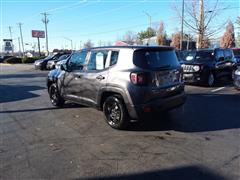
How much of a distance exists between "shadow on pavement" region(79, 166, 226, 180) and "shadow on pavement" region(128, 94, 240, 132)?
6.27ft

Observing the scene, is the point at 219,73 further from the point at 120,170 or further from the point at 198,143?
the point at 120,170

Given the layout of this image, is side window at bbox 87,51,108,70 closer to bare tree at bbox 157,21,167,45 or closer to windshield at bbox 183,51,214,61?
windshield at bbox 183,51,214,61

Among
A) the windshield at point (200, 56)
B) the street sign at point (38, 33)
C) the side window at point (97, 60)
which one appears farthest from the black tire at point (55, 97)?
the street sign at point (38, 33)

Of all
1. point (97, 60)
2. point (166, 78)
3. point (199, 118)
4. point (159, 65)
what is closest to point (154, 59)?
point (159, 65)

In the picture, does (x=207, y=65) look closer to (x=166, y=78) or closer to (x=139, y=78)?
(x=166, y=78)

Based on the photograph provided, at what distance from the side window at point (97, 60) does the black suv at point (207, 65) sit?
6650 millimetres

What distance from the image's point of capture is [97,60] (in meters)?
6.54

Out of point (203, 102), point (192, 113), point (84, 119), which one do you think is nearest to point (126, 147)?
point (84, 119)

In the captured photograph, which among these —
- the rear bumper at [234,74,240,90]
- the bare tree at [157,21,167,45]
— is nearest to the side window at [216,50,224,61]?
the rear bumper at [234,74,240,90]

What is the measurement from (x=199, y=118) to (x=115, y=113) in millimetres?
2161

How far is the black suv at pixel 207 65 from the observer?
12.2 metres

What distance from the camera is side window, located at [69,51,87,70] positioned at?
7.05 m

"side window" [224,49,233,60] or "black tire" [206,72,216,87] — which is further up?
"side window" [224,49,233,60]

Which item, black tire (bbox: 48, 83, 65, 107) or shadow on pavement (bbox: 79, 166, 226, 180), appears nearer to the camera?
shadow on pavement (bbox: 79, 166, 226, 180)
